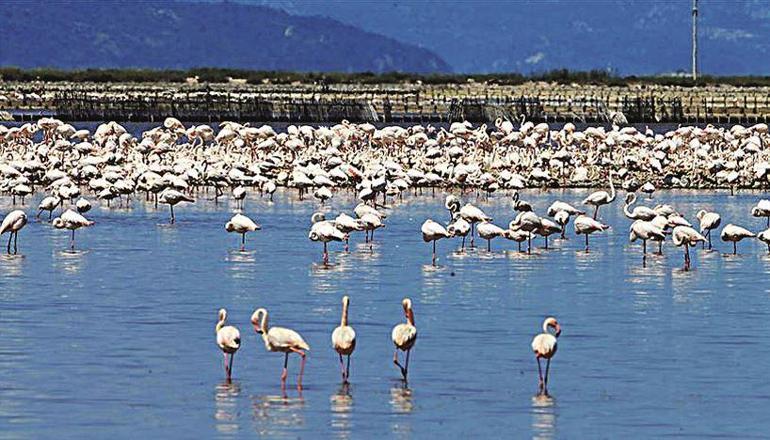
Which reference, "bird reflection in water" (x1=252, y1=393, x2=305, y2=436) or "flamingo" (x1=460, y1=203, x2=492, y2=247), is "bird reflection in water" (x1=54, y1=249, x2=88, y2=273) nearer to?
"flamingo" (x1=460, y1=203, x2=492, y2=247)

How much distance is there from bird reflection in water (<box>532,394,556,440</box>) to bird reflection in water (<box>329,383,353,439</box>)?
1312mm

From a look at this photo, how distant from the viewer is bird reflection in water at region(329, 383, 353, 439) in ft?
47.0

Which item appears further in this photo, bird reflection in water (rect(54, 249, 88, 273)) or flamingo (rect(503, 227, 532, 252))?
flamingo (rect(503, 227, 532, 252))

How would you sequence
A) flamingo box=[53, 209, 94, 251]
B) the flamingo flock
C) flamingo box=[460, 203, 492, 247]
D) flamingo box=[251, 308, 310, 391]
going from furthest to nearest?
the flamingo flock < flamingo box=[53, 209, 94, 251] < flamingo box=[460, 203, 492, 247] < flamingo box=[251, 308, 310, 391]

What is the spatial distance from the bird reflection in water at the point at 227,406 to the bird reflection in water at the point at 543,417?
211cm

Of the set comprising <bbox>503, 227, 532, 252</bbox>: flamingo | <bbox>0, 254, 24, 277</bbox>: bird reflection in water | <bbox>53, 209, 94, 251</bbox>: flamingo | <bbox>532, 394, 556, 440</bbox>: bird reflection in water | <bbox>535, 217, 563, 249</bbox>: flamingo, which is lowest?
<bbox>532, 394, 556, 440</bbox>: bird reflection in water

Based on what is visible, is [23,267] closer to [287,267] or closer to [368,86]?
[287,267]

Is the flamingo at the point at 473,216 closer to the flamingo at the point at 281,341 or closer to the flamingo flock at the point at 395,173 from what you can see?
the flamingo flock at the point at 395,173

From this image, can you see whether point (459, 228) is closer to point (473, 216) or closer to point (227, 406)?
point (473, 216)

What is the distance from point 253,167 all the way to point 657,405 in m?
22.0

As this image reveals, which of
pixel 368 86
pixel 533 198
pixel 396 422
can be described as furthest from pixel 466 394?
pixel 368 86

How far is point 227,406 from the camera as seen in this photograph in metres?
15.2

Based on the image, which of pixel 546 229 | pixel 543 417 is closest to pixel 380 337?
pixel 543 417

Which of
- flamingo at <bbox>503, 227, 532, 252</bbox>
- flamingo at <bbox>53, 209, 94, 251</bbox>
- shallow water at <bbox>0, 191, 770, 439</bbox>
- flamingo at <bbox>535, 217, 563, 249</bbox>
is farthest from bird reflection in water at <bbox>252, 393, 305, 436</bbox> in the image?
flamingo at <bbox>53, 209, 94, 251</bbox>
